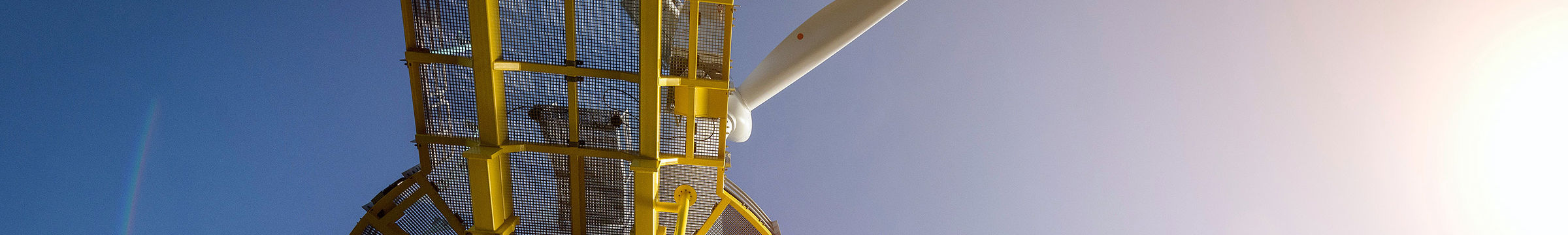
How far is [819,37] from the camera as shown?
7625 millimetres

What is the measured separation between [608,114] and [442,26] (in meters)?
1.49

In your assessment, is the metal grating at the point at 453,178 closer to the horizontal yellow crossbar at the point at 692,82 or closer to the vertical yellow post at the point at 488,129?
the vertical yellow post at the point at 488,129

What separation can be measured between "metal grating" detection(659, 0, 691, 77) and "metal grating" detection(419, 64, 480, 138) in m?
1.58

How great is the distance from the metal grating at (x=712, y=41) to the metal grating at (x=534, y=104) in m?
1.17

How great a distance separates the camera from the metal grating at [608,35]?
573 cm

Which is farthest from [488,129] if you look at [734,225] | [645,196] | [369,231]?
[734,225]

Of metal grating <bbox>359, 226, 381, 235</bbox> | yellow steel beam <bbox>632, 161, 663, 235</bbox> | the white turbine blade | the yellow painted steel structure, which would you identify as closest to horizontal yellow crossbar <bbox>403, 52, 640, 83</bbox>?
the yellow painted steel structure

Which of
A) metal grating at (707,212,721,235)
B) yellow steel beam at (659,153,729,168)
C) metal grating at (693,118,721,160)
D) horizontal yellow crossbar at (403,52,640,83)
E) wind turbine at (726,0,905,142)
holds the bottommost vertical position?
metal grating at (707,212,721,235)

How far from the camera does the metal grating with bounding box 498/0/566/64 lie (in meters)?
5.71

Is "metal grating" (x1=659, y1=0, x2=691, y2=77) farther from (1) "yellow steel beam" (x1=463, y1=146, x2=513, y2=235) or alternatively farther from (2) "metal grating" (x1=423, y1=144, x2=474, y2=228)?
(2) "metal grating" (x1=423, y1=144, x2=474, y2=228)

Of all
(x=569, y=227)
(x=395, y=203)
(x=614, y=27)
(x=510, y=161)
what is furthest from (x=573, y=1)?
(x=395, y=203)

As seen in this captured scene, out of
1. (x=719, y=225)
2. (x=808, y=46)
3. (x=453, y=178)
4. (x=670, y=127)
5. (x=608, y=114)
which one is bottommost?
(x=719, y=225)

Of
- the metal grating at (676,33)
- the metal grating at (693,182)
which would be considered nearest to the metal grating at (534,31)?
the metal grating at (676,33)

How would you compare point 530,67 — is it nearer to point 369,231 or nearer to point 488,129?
point 488,129
